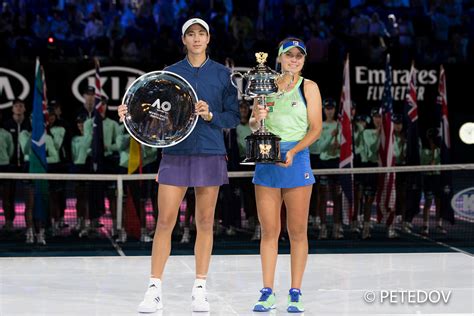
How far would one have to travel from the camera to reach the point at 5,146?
13.9m

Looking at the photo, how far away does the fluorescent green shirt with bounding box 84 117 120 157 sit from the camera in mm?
13891

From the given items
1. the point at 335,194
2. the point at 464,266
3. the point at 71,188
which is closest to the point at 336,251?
the point at 335,194

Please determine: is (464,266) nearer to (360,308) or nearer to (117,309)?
(360,308)

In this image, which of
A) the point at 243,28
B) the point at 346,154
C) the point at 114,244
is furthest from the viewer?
the point at 243,28

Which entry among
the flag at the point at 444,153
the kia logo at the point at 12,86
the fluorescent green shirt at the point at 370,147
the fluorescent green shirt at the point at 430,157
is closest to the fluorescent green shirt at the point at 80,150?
the kia logo at the point at 12,86

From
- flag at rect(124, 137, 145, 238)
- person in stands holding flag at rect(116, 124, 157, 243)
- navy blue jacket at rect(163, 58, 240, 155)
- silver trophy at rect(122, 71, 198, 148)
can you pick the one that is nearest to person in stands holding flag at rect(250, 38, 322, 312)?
navy blue jacket at rect(163, 58, 240, 155)

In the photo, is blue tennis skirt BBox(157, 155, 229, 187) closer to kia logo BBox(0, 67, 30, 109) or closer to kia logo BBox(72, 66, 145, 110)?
kia logo BBox(72, 66, 145, 110)

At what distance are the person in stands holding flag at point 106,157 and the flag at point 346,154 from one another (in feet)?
10.0

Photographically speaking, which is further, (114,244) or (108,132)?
(108,132)

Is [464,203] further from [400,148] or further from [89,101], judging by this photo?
[89,101]

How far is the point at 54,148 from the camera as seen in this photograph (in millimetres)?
13828

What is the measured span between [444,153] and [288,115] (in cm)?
771

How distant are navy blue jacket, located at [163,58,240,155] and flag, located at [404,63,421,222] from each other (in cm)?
680

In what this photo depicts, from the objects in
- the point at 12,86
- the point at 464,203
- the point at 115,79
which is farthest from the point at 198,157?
the point at 12,86
